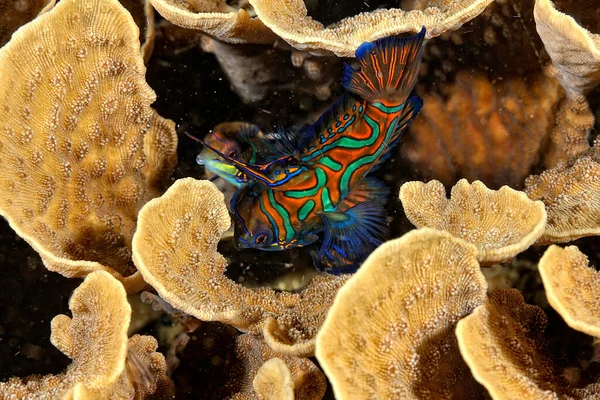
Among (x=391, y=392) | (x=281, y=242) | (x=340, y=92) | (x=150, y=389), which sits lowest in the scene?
(x=150, y=389)

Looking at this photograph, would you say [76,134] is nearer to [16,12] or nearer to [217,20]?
[217,20]

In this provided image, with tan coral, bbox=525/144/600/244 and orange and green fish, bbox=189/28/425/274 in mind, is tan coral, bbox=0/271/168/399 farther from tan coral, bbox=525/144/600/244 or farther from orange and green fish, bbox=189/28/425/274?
tan coral, bbox=525/144/600/244

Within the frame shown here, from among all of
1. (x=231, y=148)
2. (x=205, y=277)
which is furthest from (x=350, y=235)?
(x=205, y=277)

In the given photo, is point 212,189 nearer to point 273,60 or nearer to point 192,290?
point 192,290

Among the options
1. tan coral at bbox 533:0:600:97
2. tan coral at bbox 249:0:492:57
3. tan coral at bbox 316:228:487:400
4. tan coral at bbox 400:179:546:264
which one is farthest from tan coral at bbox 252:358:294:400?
tan coral at bbox 533:0:600:97

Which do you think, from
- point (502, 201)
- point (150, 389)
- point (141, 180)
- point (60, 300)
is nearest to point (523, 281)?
point (502, 201)

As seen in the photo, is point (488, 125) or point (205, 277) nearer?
point (205, 277)
